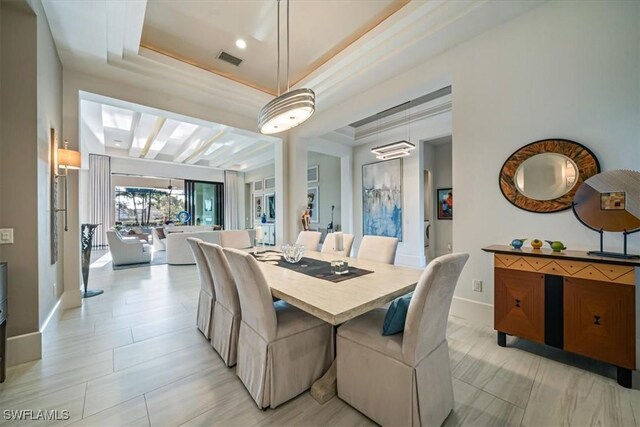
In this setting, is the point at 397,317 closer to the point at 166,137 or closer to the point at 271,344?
the point at 271,344

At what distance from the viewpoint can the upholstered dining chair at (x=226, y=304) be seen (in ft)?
6.31

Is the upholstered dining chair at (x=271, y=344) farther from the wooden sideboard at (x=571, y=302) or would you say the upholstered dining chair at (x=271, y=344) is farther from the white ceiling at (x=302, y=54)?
the white ceiling at (x=302, y=54)

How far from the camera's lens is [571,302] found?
1.91 m

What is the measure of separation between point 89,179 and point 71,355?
880 cm

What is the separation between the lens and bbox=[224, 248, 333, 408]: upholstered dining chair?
1.52 m

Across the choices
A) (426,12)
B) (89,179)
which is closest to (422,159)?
(426,12)

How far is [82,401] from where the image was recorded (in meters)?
1.62

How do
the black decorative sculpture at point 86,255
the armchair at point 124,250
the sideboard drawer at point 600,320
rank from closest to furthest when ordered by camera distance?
the sideboard drawer at point 600,320, the black decorative sculpture at point 86,255, the armchair at point 124,250

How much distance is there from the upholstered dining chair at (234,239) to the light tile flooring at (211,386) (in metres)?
1.11

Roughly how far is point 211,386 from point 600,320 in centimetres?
279

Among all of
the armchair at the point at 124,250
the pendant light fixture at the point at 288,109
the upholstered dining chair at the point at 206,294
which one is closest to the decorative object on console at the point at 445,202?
the pendant light fixture at the point at 288,109

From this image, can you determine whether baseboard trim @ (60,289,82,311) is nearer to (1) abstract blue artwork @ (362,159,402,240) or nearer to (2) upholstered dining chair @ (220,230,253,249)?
(2) upholstered dining chair @ (220,230,253,249)

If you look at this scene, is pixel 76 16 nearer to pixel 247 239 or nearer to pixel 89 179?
pixel 247 239

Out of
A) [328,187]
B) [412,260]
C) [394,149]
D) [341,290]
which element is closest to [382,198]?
[412,260]
